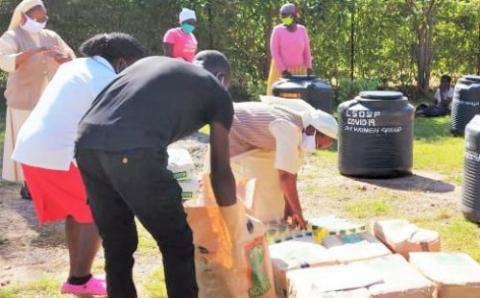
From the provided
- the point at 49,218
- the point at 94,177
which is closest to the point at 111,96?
the point at 94,177

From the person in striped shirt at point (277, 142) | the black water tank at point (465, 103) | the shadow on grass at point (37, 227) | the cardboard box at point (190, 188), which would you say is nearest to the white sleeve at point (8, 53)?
the shadow on grass at point (37, 227)

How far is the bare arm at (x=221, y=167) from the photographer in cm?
316

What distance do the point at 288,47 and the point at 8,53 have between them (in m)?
4.06

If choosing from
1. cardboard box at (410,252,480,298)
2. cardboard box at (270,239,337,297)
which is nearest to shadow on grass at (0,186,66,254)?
cardboard box at (270,239,337,297)

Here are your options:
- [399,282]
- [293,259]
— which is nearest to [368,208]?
[293,259]

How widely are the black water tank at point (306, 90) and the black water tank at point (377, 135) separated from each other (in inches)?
47.3

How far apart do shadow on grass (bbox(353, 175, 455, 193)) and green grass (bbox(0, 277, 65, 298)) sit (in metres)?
3.49

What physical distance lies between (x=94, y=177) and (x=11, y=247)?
2.34 m

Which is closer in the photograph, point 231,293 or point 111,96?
point 111,96

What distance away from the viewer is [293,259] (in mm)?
4008

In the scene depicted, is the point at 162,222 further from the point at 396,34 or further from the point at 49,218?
the point at 396,34

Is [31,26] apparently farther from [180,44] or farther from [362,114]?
[362,114]

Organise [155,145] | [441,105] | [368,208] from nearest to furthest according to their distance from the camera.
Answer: [155,145] < [368,208] < [441,105]

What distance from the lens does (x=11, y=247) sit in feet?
17.4
